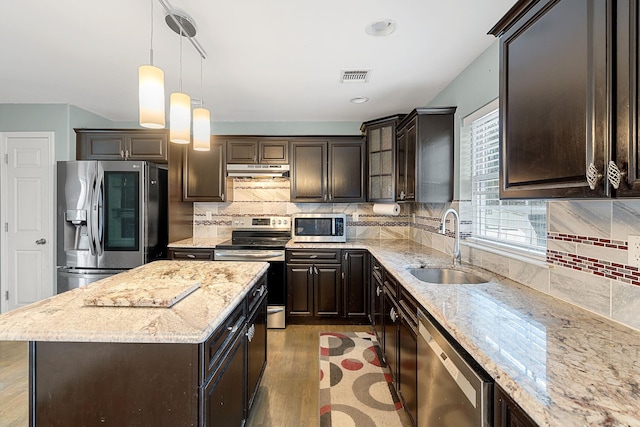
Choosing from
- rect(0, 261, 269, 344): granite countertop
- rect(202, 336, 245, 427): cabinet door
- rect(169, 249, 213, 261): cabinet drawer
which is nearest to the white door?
rect(169, 249, 213, 261): cabinet drawer

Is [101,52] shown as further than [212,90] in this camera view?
No

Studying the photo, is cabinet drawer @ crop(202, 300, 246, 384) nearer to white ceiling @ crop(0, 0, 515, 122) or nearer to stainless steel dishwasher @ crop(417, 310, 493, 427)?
stainless steel dishwasher @ crop(417, 310, 493, 427)

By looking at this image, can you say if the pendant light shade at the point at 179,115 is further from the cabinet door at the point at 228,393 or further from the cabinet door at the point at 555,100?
the cabinet door at the point at 555,100

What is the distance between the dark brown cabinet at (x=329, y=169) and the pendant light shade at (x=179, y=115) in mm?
2186

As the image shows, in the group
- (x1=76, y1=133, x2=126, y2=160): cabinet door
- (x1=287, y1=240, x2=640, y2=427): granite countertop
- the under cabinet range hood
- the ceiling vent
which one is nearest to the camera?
(x1=287, y1=240, x2=640, y2=427): granite countertop

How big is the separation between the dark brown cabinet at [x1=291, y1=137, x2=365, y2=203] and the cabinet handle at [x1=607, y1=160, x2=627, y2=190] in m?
3.00

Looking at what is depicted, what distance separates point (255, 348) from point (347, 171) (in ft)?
8.11

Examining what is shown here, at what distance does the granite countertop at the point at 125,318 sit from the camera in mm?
1067

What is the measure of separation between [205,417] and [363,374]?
1660 millimetres

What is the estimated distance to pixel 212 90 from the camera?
3.03 meters

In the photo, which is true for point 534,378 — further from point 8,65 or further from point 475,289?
point 8,65

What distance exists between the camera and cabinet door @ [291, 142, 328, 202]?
12.6ft

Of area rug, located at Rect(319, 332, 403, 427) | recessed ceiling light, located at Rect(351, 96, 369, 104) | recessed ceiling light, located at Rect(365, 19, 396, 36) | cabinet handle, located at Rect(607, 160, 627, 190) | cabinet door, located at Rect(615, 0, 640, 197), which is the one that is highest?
recessed ceiling light, located at Rect(351, 96, 369, 104)

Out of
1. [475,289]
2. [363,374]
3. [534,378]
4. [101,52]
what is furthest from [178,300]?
[101,52]
